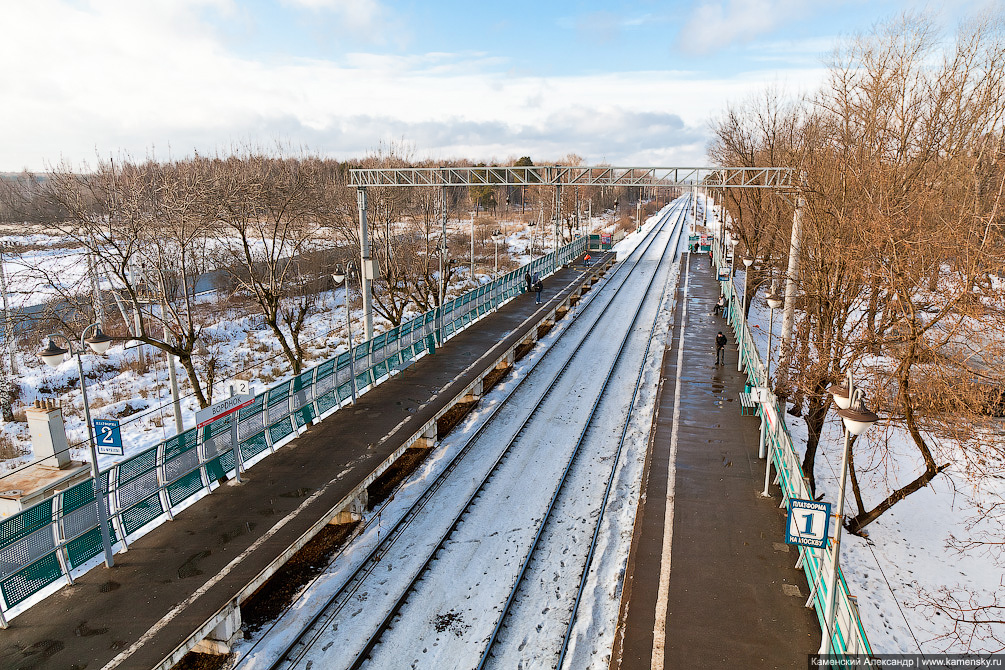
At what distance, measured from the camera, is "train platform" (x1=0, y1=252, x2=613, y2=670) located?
7574 millimetres

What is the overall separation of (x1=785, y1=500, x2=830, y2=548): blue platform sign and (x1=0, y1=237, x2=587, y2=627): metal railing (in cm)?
969

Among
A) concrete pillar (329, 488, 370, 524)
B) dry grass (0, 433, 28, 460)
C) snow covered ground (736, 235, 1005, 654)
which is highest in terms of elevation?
concrete pillar (329, 488, 370, 524)

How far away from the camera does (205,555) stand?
938 centimetres

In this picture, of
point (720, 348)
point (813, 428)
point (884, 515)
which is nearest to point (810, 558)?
point (813, 428)

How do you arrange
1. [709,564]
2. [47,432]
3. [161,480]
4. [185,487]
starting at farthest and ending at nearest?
[47,432] → [185,487] → [161,480] → [709,564]

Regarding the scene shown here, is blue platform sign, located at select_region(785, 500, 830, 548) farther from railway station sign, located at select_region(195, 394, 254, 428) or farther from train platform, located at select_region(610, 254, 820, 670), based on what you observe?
railway station sign, located at select_region(195, 394, 254, 428)

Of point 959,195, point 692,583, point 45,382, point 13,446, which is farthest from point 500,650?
point 45,382

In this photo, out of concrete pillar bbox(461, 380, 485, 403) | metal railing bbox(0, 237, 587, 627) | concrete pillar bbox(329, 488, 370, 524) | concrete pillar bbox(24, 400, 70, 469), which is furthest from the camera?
concrete pillar bbox(461, 380, 485, 403)

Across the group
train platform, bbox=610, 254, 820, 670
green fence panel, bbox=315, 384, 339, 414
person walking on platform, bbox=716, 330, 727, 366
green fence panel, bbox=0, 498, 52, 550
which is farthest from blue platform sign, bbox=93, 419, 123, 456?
person walking on platform, bbox=716, 330, 727, 366

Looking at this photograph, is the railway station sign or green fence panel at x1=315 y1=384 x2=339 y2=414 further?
green fence panel at x1=315 y1=384 x2=339 y2=414

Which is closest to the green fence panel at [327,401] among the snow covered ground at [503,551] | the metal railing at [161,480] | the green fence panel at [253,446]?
the metal railing at [161,480]

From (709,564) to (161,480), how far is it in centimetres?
901

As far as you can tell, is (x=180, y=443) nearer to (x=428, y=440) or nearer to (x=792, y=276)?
(x=428, y=440)

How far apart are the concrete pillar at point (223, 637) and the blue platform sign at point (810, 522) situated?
25.3 feet
